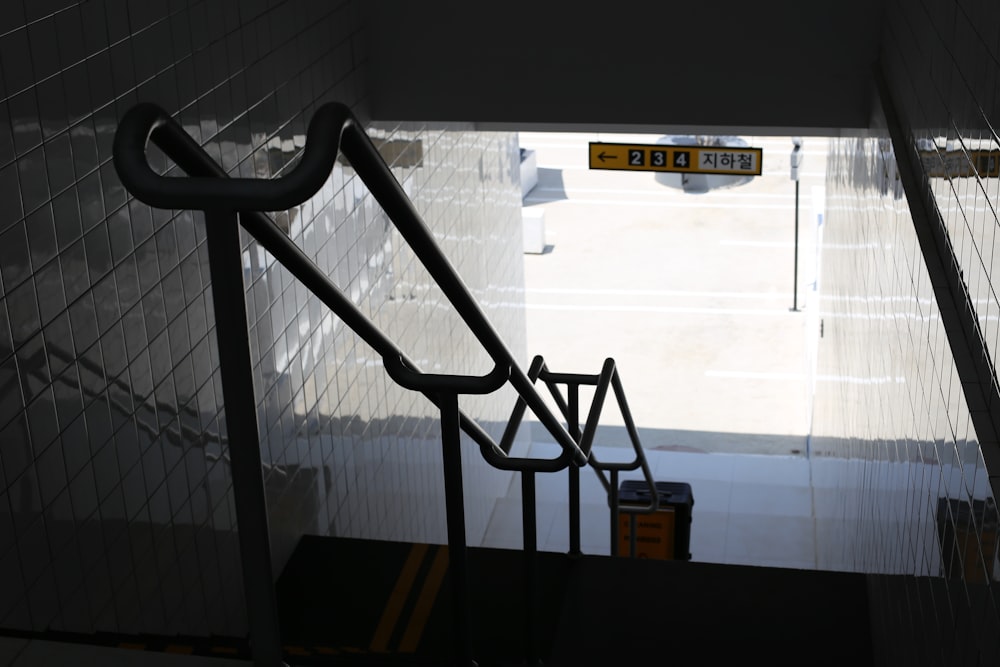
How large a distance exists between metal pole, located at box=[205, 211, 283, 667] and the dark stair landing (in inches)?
59.5

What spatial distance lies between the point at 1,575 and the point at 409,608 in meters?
1.93

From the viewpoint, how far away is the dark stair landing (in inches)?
144

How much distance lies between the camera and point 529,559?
11.2 feet

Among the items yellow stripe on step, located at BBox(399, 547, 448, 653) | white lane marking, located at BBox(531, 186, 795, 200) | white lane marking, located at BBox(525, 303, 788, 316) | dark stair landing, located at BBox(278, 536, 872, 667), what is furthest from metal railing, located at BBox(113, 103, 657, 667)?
white lane marking, located at BBox(531, 186, 795, 200)

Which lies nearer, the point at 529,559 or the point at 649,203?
the point at 529,559

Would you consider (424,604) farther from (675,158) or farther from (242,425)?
(675,158)

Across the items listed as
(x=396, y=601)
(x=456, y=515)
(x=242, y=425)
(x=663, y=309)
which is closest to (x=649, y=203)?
(x=663, y=309)

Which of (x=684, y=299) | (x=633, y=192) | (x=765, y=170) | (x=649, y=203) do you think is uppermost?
(x=765, y=170)

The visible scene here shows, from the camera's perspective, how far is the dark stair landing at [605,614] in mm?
3660

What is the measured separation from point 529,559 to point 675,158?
4818mm

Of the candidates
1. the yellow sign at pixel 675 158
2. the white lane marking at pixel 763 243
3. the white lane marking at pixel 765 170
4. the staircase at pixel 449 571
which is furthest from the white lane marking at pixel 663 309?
the staircase at pixel 449 571

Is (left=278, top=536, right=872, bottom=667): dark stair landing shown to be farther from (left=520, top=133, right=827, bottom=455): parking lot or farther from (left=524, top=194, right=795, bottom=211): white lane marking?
(left=524, top=194, right=795, bottom=211): white lane marking

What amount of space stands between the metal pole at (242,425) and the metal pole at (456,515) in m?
0.71

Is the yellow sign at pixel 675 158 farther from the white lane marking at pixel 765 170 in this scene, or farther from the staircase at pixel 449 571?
the white lane marking at pixel 765 170
